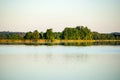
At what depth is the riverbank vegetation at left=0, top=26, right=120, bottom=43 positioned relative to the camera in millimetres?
58062

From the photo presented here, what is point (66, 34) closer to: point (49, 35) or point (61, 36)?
point (61, 36)

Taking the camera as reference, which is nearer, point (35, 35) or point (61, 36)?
point (35, 35)

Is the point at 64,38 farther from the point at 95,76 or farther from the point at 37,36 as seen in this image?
the point at 95,76

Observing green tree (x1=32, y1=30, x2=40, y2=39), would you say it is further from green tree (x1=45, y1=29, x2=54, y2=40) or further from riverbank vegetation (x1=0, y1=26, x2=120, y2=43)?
green tree (x1=45, y1=29, x2=54, y2=40)

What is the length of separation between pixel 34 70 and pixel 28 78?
1971 mm

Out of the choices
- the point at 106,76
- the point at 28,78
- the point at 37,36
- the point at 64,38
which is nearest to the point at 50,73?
the point at 28,78

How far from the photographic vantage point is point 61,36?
6700 centimetres

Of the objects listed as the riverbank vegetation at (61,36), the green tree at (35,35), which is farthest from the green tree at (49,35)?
the green tree at (35,35)

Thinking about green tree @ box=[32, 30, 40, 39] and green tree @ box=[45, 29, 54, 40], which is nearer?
green tree @ box=[45, 29, 54, 40]

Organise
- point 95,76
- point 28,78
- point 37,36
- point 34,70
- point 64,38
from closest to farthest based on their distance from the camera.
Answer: point 28,78
point 95,76
point 34,70
point 37,36
point 64,38

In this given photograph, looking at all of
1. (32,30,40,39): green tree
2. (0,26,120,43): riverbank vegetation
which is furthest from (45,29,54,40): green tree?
(32,30,40,39): green tree

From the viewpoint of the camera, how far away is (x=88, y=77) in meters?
11.0

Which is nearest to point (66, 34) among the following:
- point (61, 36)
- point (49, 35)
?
point (61, 36)

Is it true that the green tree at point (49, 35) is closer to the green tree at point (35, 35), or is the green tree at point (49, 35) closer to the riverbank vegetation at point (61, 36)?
the riverbank vegetation at point (61, 36)
